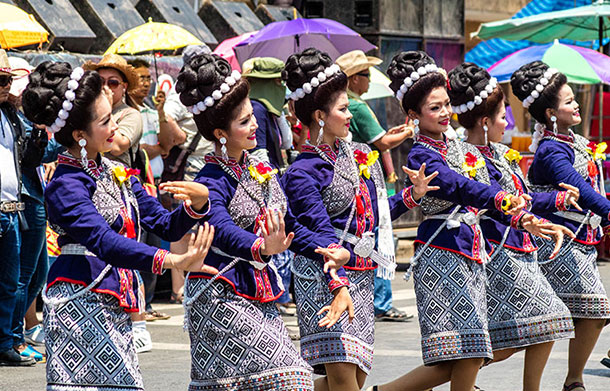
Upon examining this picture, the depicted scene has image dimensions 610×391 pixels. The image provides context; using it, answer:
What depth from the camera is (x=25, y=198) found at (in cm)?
780

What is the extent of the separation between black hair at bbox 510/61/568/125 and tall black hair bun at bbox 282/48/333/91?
1966 mm

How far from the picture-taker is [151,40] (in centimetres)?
1017

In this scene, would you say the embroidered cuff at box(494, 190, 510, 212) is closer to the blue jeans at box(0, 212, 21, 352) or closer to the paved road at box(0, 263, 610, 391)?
the paved road at box(0, 263, 610, 391)

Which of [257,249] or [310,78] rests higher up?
[310,78]

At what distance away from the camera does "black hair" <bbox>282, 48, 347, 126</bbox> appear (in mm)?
5418

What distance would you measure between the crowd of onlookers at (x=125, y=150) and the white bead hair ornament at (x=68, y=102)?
7.34 ft

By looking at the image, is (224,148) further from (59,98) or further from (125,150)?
(125,150)

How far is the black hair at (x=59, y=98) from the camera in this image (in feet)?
15.1

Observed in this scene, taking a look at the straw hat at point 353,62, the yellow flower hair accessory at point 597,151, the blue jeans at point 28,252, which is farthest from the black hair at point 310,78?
the straw hat at point 353,62

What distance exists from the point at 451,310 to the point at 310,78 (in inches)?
52.4

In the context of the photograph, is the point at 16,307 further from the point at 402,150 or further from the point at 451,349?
the point at 402,150

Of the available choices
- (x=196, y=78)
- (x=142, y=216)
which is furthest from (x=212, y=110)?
(x=142, y=216)

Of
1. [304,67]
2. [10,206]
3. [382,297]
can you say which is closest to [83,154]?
[304,67]

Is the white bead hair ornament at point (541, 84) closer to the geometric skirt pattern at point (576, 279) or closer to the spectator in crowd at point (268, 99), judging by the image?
the geometric skirt pattern at point (576, 279)
